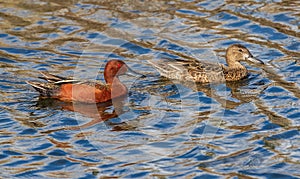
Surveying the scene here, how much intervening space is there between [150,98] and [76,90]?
1.24 metres

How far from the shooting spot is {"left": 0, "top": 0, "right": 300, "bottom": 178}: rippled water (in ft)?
29.9

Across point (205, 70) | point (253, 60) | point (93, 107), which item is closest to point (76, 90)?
point (93, 107)

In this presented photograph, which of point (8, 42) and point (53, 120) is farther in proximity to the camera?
point (8, 42)

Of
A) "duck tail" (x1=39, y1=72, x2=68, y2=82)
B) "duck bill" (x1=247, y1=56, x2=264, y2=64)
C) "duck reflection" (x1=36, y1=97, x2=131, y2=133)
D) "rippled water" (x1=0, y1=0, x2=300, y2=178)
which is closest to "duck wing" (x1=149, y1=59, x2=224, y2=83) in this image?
"rippled water" (x1=0, y1=0, x2=300, y2=178)

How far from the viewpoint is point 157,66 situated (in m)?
12.9

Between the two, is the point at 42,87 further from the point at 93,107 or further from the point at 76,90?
the point at 93,107

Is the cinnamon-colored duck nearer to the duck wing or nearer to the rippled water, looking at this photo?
the rippled water

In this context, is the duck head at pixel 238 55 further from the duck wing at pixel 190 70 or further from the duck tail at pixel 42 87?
the duck tail at pixel 42 87

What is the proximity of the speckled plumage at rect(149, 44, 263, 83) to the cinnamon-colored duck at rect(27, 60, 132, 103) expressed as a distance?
116cm

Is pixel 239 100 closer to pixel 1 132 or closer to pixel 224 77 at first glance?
pixel 224 77

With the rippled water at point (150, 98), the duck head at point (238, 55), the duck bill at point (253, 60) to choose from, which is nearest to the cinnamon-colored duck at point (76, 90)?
the rippled water at point (150, 98)

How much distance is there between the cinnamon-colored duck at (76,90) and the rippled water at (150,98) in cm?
18

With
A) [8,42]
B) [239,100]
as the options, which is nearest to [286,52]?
[239,100]

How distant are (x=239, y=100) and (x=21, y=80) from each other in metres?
3.90
